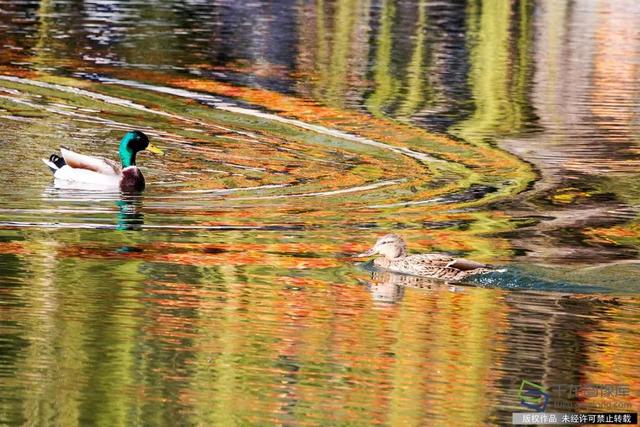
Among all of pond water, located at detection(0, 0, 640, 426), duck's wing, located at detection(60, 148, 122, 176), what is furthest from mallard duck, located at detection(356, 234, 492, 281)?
duck's wing, located at detection(60, 148, 122, 176)

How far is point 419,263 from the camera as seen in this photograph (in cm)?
1231

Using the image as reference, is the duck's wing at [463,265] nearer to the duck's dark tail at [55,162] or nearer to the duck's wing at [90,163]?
the duck's wing at [90,163]

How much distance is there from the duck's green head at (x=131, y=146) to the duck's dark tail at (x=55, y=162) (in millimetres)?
644

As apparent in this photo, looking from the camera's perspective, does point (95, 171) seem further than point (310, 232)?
Yes

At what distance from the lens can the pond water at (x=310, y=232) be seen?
923cm

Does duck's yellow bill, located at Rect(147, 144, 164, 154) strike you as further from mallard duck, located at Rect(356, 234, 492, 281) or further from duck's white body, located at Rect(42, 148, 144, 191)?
mallard duck, located at Rect(356, 234, 492, 281)

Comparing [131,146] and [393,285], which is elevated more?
[393,285]

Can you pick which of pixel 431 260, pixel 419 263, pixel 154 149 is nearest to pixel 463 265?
pixel 431 260

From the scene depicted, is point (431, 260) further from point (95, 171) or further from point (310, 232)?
point (95, 171)

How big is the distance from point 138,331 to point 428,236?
4.23 metres

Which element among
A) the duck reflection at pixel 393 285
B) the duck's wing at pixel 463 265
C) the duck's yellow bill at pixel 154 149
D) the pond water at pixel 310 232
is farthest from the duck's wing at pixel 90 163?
the duck's wing at pixel 463 265

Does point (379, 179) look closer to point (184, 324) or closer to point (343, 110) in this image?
point (343, 110)

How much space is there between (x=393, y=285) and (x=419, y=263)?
29 cm

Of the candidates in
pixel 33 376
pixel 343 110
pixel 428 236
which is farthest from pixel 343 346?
pixel 343 110
